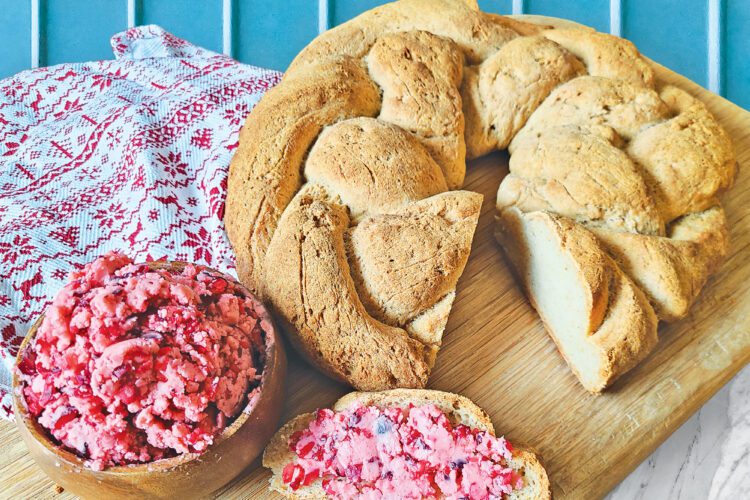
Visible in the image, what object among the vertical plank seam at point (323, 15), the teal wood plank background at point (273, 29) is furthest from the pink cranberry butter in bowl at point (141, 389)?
the vertical plank seam at point (323, 15)

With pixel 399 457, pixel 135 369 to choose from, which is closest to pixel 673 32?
pixel 399 457

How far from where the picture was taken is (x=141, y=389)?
1609mm

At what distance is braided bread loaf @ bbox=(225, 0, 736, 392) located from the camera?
6.50ft

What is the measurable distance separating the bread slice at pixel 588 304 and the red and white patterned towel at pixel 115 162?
3.48 ft

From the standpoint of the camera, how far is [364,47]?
254 cm

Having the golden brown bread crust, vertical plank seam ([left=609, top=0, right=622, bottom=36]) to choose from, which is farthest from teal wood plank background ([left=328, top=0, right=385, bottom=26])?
the golden brown bread crust

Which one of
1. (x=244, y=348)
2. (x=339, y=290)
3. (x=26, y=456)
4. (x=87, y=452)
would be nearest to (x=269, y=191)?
(x=339, y=290)

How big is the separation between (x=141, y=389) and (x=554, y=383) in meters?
1.19

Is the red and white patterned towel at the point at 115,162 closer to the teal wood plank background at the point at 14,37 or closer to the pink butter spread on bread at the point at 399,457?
the pink butter spread on bread at the point at 399,457

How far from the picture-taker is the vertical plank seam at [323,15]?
13.9ft

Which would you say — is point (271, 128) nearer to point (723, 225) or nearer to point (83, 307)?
point (83, 307)

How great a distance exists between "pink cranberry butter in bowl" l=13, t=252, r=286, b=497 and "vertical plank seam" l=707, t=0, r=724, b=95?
330 cm

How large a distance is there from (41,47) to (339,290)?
3237mm

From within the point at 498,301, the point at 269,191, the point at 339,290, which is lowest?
the point at 498,301
